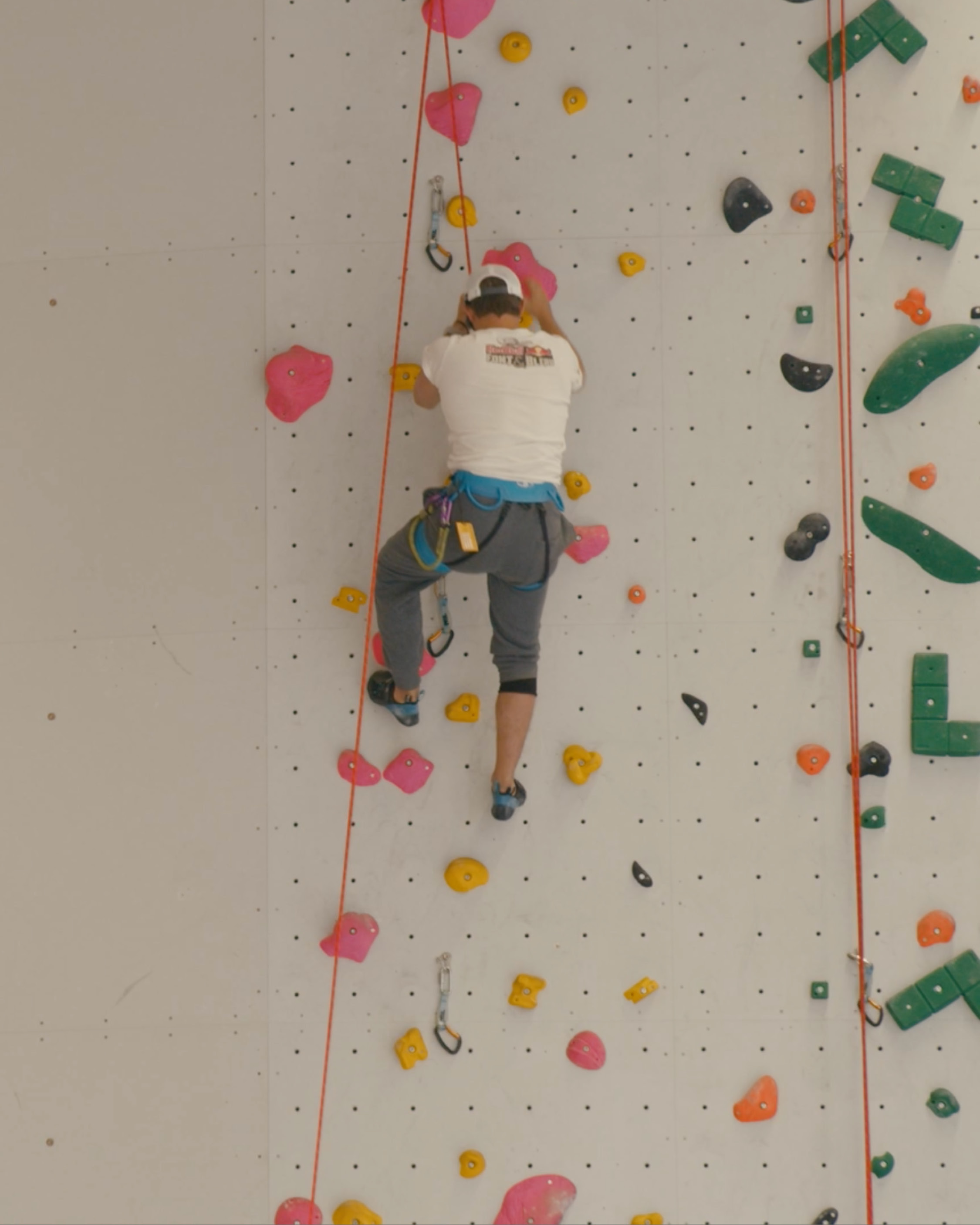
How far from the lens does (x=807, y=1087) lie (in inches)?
100.0

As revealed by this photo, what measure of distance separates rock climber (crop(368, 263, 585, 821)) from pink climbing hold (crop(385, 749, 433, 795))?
25cm

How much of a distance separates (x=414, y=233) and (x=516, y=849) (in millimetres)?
1518

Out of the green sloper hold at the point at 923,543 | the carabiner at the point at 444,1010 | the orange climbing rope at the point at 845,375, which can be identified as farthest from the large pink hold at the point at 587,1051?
the green sloper hold at the point at 923,543

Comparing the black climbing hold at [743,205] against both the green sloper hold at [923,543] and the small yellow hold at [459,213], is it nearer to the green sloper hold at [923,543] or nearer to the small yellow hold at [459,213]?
the small yellow hold at [459,213]

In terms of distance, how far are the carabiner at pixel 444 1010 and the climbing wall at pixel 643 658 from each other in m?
0.02

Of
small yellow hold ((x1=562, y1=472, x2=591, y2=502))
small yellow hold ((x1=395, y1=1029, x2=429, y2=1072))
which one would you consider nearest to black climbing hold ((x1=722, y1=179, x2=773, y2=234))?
small yellow hold ((x1=562, y1=472, x2=591, y2=502))

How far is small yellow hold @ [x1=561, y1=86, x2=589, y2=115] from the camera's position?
2.58 metres

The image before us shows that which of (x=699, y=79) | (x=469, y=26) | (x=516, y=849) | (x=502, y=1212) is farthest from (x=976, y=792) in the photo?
(x=469, y=26)

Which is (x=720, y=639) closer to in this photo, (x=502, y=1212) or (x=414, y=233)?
(x=414, y=233)

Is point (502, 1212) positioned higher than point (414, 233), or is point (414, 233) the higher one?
point (414, 233)

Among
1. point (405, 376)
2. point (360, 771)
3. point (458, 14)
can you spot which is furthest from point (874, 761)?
point (458, 14)

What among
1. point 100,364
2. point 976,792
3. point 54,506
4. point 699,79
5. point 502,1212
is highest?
point 699,79

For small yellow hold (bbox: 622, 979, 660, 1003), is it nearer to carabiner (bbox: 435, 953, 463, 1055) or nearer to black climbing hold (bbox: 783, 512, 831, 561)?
carabiner (bbox: 435, 953, 463, 1055)

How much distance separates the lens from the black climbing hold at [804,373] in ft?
8.44
